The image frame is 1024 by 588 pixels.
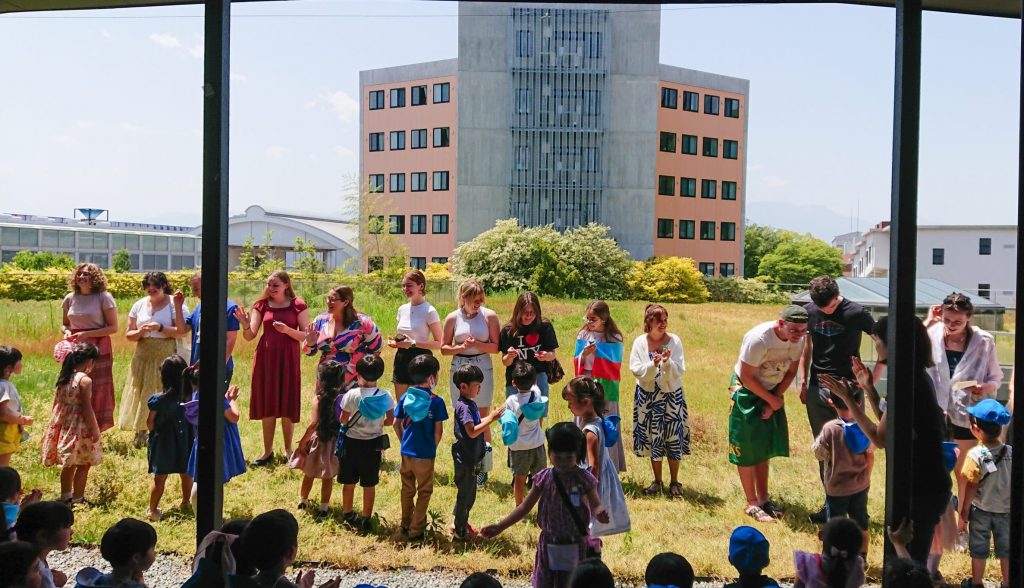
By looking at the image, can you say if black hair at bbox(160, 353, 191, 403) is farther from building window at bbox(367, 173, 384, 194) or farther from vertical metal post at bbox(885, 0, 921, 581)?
building window at bbox(367, 173, 384, 194)

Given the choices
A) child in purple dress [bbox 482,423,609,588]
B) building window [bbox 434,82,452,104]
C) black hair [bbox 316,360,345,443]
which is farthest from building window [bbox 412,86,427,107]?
child in purple dress [bbox 482,423,609,588]

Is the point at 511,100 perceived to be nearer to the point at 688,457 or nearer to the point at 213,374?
the point at 688,457

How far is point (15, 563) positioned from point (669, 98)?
37.1m

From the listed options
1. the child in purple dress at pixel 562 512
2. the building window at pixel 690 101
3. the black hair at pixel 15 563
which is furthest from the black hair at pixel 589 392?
the building window at pixel 690 101

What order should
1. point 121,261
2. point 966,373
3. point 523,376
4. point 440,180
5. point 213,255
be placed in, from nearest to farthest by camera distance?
point 213,255 → point 523,376 → point 966,373 → point 121,261 → point 440,180

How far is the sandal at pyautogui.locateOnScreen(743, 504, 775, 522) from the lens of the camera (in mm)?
4867

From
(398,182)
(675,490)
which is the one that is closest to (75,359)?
(675,490)

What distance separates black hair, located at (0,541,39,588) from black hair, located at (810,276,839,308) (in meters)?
4.18

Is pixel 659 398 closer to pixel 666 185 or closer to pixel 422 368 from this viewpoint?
pixel 422 368

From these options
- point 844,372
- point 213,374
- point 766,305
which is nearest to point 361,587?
point 213,374

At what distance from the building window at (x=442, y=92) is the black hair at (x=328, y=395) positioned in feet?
109

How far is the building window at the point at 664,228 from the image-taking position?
36.4m

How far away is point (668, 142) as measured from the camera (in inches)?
1457

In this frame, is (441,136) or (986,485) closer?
(986,485)
